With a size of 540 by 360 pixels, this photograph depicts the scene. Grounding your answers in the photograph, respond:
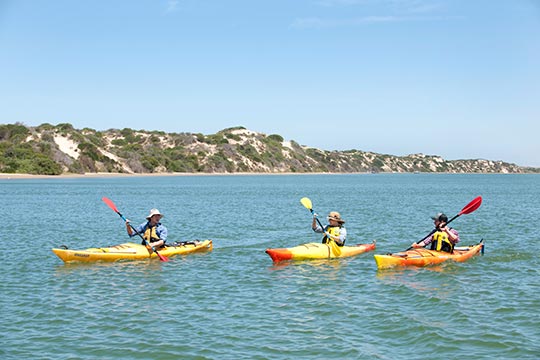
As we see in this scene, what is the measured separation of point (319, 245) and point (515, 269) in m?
4.62

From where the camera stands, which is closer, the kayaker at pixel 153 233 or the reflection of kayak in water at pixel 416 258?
the reflection of kayak in water at pixel 416 258

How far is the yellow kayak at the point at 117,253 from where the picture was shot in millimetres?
13523

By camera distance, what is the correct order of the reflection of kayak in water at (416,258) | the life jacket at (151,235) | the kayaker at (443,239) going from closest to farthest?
the reflection of kayak in water at (416,258) → the kayaker at (443,239) → the life jacket at (151,235)

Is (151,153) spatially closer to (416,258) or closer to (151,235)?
(151,235)

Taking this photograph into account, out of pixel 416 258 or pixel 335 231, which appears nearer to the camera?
pixel 416 258

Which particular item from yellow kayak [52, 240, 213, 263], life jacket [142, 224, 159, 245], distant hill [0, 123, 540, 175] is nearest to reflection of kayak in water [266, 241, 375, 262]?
yellow kayak [52, 240, 213, 263]

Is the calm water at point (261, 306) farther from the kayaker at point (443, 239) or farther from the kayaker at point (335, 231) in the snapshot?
the kayaker at point (335, 231)

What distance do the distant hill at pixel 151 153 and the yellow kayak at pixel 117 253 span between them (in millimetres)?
55267

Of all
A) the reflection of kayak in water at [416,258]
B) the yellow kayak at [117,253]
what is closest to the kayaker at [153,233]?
the yellow kayak at [117,253]

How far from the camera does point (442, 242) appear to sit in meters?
13.8

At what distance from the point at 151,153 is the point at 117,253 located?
82.2 meters

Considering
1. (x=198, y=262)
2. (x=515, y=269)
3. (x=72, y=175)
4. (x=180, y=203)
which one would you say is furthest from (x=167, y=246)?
(x=72, y=175)

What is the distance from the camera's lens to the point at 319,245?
14.4m

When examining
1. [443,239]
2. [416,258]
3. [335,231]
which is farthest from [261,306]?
[443,239]
